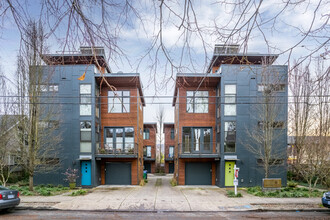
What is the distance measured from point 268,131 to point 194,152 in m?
5.86

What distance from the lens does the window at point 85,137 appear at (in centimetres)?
1920

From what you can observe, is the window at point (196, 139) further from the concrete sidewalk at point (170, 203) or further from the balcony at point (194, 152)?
the concrete sidewalk at point (170, 203)

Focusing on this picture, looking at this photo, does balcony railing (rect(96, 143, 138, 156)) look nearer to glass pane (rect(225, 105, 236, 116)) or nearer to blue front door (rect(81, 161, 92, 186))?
blue front door (rect(81, 161, 92, 186))

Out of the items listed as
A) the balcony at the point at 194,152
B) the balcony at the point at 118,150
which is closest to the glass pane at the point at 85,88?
the balcony at the point at 118,150

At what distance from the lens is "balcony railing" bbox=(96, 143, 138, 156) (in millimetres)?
20188

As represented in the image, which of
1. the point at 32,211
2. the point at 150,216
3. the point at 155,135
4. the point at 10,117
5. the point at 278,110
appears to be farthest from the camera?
the point at 155,135

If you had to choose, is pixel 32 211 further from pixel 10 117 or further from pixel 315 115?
pixel 315 115

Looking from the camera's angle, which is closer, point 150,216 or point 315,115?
point 150,216

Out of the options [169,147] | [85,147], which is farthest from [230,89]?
[169,147]

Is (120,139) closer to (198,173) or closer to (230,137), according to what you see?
(198,173)

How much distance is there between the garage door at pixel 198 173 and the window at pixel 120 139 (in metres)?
4.95

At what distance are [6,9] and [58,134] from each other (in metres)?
17.6

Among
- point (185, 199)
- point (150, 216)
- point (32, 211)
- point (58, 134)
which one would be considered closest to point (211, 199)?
point (185, 199)

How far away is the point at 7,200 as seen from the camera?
1051 centimetres
